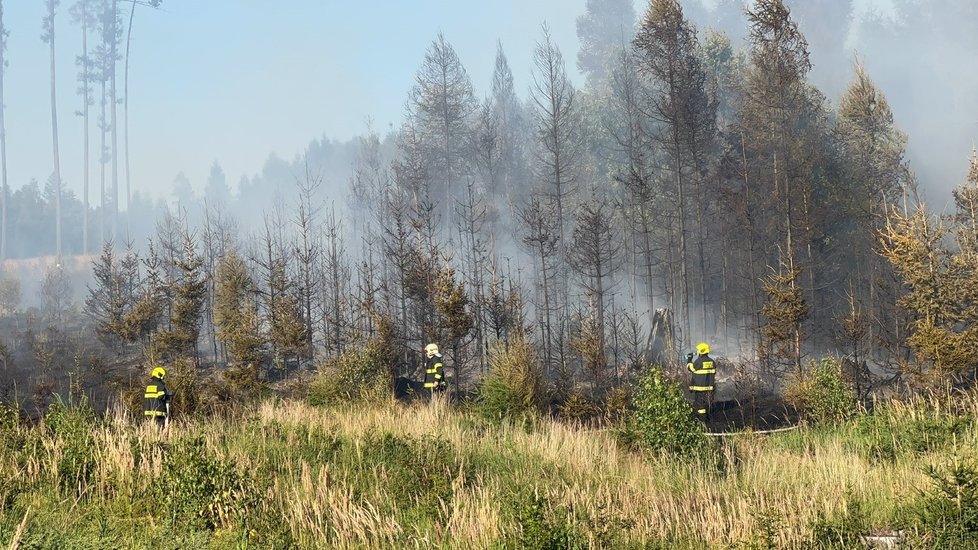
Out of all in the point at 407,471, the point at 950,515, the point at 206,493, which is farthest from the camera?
the point at 407,471

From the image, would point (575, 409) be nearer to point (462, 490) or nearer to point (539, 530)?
point (462, 490)

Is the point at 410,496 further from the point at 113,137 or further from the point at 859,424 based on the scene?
the point at 113,137

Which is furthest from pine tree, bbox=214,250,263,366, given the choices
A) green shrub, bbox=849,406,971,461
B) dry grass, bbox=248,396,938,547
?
green shrub, bbox=849,406,971,461

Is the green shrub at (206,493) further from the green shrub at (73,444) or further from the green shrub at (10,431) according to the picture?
the green shrub at (10,431)

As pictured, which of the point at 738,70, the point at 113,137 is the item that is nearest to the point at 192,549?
the point at 738,70

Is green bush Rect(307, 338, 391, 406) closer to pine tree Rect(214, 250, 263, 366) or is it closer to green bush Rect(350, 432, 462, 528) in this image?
pine tree Rect(214, 250, 263, 366)

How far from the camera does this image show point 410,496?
29.2 feet

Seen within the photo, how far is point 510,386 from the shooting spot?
691 inches

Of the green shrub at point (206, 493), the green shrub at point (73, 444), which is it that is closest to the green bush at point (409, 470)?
the green shrub at point (206, 493)

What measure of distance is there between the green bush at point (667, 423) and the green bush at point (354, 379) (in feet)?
23.2

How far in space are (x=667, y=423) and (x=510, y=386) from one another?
6.25m

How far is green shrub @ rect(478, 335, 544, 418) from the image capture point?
57.2 feet

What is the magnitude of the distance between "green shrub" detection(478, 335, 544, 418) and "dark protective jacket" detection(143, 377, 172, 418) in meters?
6.44

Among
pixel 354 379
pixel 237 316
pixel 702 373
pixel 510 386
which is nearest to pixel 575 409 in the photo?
pixel 510 386
